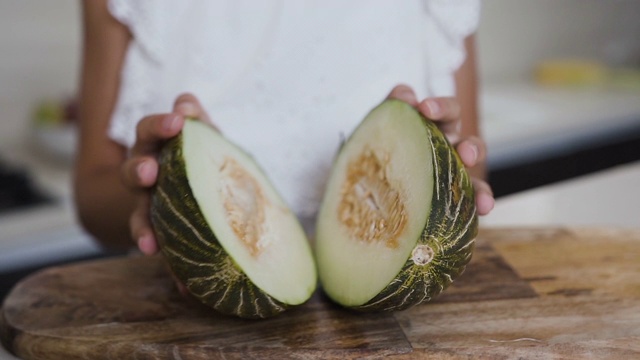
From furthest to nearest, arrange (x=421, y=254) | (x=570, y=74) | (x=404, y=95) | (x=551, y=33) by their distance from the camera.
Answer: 1. (x=551, y=33)
2. (x=570, y=74)
3. (x=404, y=95)
4. (x=421, y=254)

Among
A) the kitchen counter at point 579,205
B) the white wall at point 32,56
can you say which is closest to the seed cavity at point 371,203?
the kitchen counter at point 579,205

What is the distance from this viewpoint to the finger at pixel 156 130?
732 millimetres

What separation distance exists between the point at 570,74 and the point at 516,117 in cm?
53

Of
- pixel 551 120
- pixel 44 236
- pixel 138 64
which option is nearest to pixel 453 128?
pixel 138 64

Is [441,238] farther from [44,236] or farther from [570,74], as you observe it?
[570,74]

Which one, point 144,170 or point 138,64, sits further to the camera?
point 138,64

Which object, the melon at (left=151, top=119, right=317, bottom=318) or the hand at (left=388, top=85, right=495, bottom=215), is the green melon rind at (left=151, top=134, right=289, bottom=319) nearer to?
the melon at (left=151, top=119, right=317, bottom=318)

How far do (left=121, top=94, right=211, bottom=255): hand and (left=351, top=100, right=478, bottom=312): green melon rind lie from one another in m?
0.21

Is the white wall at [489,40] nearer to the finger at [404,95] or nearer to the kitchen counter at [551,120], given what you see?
the kitchen counter at [551,120]

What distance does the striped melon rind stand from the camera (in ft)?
2.24

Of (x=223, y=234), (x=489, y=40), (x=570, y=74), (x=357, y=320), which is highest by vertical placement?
(x=223, y=234)

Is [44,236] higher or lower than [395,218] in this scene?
lower

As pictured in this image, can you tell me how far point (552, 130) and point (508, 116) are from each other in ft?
0.41

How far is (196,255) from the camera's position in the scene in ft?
2.26
